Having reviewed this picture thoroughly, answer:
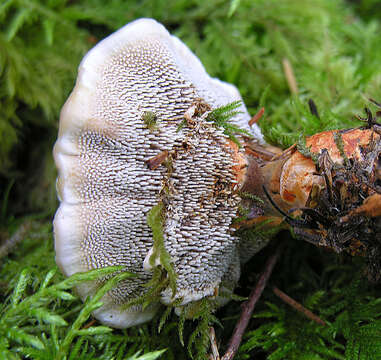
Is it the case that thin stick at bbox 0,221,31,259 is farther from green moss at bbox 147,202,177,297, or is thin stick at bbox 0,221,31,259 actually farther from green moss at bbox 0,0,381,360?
green moss at bbox 147,202,177,297

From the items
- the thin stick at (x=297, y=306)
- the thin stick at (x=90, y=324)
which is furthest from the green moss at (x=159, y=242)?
the thin stick at (x=297, y=306)

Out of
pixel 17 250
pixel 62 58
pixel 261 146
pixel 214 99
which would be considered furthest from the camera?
pixel 62 58

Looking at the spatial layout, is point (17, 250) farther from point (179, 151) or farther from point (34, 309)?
point (179, 151)

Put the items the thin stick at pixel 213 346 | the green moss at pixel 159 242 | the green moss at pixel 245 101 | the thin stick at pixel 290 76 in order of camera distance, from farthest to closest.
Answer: the thin stick at pixel 290 76 < the green moss at pixel 245 101 < the thin stick at pixel 213 346 < the green moss at pixel 159 242

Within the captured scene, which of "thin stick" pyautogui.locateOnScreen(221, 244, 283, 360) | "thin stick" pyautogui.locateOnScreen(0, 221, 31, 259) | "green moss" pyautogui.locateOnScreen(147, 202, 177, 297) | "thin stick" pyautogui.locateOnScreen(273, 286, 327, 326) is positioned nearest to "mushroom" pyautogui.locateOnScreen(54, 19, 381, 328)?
"green moss" pyautogui.locateOnScreen(147, 202, 177, 297)

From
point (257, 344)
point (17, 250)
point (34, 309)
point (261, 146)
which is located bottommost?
point (17, 250)

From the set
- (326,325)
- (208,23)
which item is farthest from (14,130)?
(326,325)

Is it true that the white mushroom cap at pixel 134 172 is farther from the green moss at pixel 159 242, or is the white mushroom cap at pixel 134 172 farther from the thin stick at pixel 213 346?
the thin stick at pixel 213 346
